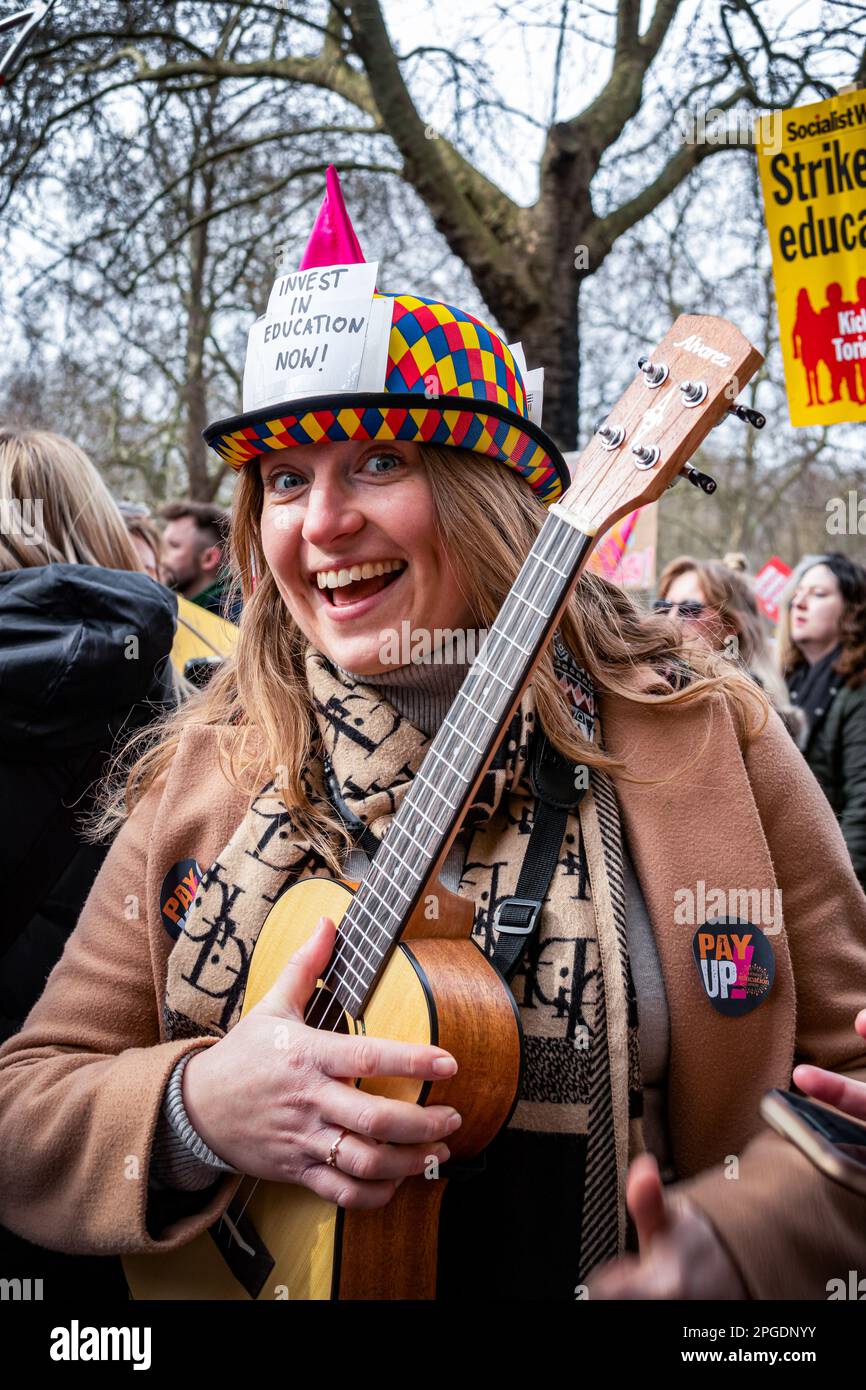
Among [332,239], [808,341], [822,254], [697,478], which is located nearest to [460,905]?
[697,478]

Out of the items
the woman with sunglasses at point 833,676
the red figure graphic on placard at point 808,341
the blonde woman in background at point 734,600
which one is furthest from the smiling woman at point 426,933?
the woman with sunglasses at point 833,676

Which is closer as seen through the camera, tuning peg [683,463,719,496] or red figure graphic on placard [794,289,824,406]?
tuning peg [683,463,719,496]

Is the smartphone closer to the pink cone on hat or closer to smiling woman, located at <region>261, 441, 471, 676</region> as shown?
smiling woman, located at <region>261, 441, 471, 676</region>

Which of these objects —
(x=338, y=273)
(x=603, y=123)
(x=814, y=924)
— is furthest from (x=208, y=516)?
(x=814, y=924)

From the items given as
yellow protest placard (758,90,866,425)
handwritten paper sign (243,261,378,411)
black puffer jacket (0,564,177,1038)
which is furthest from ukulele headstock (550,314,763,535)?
yellow protest placard (758,90,866,425)

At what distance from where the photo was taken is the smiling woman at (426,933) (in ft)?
4.95

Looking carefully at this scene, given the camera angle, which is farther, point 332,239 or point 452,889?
point 332,239

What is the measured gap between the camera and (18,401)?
9117 millimetres

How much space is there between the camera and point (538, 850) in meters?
1.68

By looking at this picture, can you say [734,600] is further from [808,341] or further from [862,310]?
[862,310]

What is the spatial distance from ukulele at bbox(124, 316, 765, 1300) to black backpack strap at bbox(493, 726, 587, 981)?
59mm

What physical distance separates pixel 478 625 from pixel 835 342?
3.05 m

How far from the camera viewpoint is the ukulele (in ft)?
4.75
